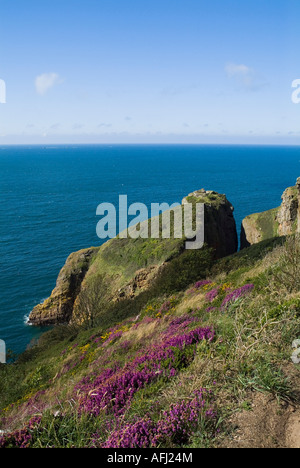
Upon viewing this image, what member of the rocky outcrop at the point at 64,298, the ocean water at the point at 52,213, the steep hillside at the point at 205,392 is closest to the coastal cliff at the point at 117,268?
the rocky outcrop at the point at 64,298

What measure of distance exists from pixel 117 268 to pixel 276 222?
25634mm

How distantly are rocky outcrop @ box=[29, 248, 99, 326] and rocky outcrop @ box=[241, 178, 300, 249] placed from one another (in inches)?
1024

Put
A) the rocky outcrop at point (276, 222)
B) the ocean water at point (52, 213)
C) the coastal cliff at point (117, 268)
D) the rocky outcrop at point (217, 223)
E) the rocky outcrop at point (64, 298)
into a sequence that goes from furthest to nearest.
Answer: the ocean water at point (52, 213) → the rocky outcrop at point (276, 222) → the rocky outcrop at point (64, 298) → the rocky outcrop at point (217, 223) → the coastal cliff at point (117, 268)

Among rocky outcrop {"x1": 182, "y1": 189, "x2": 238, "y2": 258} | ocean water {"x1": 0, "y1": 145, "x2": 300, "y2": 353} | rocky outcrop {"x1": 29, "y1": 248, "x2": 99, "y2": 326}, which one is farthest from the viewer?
ocean water {"x1": 0, "y1": 145, "x2": 300, "y2": 353}

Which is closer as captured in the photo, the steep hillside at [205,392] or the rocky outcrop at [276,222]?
the steep hillside at [205,392]

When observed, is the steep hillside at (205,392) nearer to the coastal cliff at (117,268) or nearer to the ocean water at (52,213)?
the coastal cliff at (117,268)

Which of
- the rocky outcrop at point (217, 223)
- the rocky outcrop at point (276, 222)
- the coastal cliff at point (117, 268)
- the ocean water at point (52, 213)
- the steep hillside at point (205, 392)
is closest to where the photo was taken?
the steep hillside at point (205, 392)

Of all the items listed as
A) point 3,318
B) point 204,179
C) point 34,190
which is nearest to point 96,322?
point 3,318

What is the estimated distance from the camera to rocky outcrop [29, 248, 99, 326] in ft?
133

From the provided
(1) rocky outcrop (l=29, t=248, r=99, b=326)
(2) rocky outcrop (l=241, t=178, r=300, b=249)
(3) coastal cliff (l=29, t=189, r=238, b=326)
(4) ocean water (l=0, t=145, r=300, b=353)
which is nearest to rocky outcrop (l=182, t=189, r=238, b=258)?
(3) coastal cliff (l=29, t=189, r=238, b=326)

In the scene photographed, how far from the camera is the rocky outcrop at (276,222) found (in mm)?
40812

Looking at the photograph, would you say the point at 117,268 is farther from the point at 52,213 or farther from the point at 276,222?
the point at 52,213

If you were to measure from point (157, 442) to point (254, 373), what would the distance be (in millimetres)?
2414

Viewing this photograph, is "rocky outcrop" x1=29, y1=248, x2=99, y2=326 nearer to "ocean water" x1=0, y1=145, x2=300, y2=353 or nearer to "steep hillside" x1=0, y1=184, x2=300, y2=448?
"ocean water" x1=0, y1=145, x2=300, y2=353
